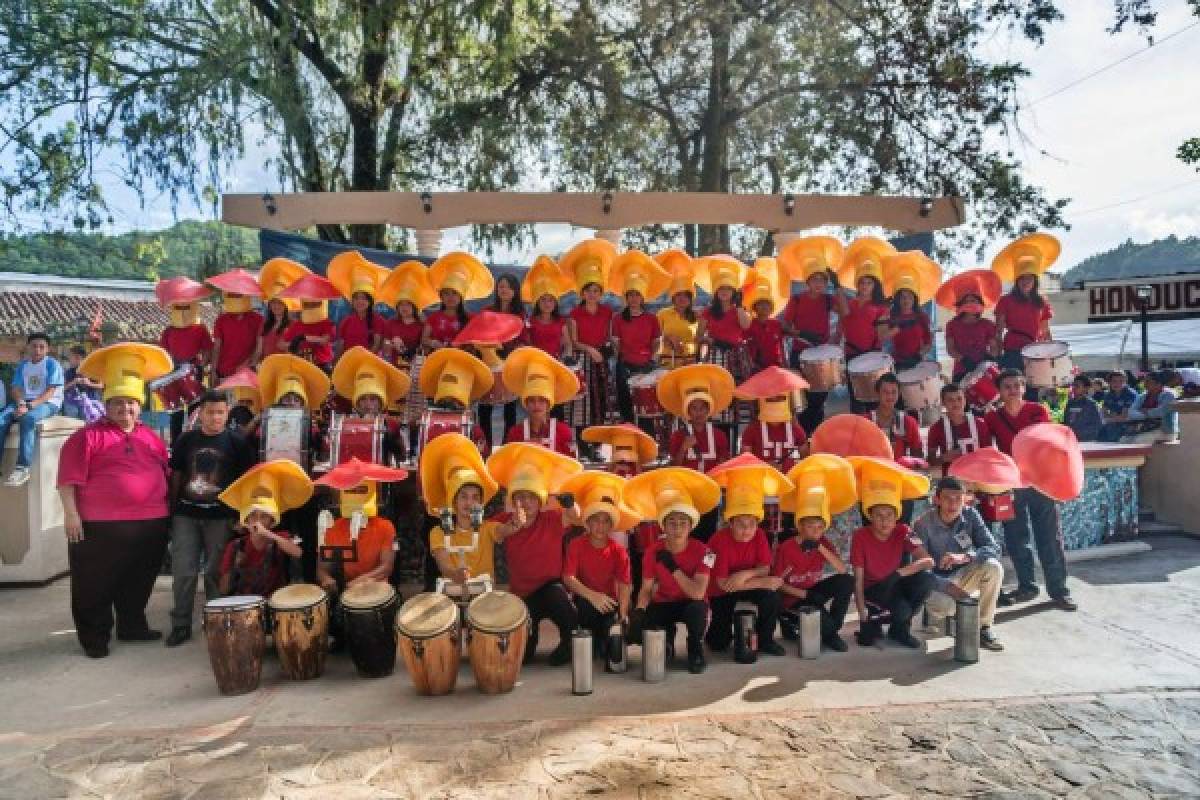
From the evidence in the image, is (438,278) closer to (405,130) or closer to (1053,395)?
(405,130)

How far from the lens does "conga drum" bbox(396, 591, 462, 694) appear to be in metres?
5.00

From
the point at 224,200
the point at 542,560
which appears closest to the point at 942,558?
the point at 542,560

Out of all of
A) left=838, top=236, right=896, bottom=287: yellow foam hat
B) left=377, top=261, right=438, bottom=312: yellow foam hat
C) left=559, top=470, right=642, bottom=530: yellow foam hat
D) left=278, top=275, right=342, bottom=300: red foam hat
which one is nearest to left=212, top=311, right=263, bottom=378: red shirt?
left=278, top=275, right=342, bottom=300: red foam hat

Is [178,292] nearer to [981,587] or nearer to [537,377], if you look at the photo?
[537,377]

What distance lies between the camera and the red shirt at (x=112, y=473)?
5.95m

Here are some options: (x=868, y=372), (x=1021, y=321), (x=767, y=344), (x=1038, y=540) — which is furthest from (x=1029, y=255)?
(x=1038, y=540)

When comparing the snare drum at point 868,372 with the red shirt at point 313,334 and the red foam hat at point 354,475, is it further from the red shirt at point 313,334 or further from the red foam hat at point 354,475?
the red shirt at point 313,334

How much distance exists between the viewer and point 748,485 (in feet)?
18.6

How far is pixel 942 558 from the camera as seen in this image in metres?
6.13

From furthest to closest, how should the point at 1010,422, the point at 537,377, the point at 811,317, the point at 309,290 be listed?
the point at 811,317, the point at 309,290, the point at 1010,422, the point at 537,377

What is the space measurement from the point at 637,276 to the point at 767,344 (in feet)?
4.47

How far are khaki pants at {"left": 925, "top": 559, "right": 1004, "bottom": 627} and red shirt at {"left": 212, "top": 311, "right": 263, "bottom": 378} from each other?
20.2ft

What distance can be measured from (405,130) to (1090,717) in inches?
492

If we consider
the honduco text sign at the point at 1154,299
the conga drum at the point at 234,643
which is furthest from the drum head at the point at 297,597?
the honduco text sign at the point at 1154,299
